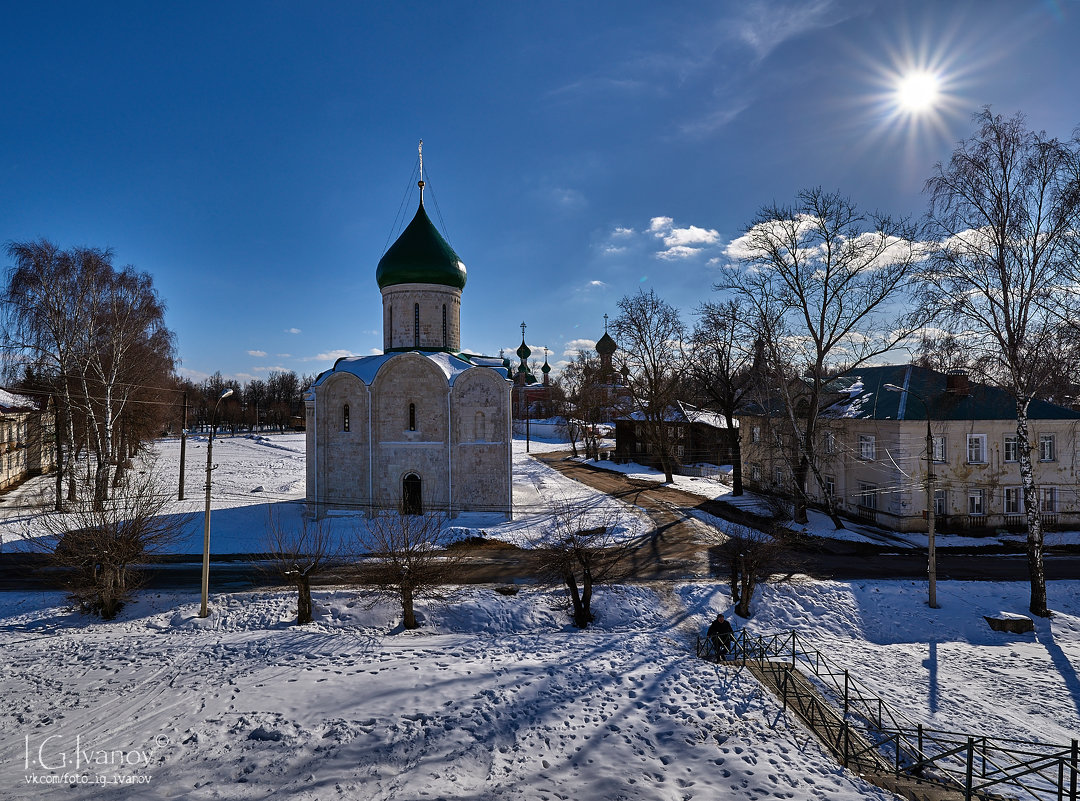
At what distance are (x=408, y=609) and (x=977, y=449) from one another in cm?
2256

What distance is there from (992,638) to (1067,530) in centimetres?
1316

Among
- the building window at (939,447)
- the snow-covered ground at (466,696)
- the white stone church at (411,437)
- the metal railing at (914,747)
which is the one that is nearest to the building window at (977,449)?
the building window at (939,447)

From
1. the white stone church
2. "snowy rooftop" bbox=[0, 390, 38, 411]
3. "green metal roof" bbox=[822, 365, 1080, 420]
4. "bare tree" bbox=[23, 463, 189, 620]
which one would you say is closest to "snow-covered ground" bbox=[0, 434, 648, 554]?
the white stone church

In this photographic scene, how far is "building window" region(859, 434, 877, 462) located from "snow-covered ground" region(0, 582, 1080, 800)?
27.5 feet

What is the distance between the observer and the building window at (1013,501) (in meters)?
21.1

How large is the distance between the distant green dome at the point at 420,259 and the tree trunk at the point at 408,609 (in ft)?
51.6

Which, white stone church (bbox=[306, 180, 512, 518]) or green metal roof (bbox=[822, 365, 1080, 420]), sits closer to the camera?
green metal roof (bbox=[822, 365, 1080, 420])

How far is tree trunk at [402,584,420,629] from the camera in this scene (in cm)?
1256

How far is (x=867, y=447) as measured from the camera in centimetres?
2245

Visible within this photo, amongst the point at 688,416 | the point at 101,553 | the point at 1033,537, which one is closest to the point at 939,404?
the point at 1033,537

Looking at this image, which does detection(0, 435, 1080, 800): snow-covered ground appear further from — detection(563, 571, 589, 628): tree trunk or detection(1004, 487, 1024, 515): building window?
detection(1004, 487, 1024, 515): building window

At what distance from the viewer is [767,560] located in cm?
1381

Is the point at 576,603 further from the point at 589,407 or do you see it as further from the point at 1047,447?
the point at 589,407

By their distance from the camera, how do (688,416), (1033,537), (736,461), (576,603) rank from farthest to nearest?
(688,416) < (736,461) < (1033,537) < (576,603)
